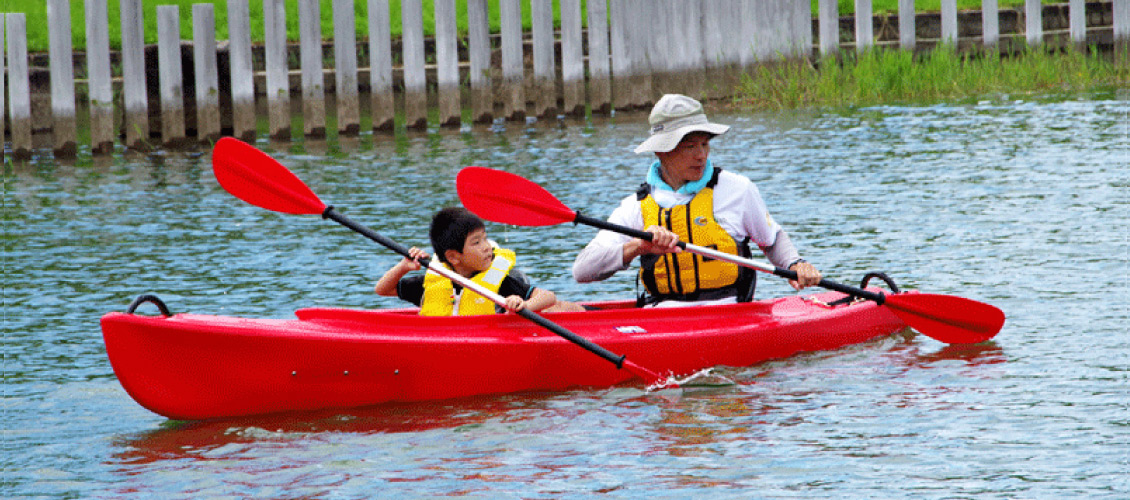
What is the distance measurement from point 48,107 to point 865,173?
8.61m

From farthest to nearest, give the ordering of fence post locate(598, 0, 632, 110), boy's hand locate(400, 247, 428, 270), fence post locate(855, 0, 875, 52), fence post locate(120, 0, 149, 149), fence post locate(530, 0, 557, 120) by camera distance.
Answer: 1. fence post locate(855, 0, 875, 52)
2. fence post locate(598, 0, 632, 110)
3. fence post locate(530, 0, 557, 120)
4. fence post locate(120, 0, 149, 149)
5. boy's hand locate(400, 247, 428, 270)

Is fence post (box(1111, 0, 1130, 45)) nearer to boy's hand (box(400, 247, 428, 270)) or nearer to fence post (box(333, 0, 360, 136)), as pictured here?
fence post (box(333, 0, 360, 136))

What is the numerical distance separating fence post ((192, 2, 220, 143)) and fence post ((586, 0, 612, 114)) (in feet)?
12.1

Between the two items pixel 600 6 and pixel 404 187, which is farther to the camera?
pixel 600 6

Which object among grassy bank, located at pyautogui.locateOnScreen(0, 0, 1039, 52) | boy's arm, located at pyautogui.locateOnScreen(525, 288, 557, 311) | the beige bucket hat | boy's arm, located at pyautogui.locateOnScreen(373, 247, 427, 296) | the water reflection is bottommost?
the water reflection

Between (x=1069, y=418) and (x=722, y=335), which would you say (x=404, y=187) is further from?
(x=1069, y=418)

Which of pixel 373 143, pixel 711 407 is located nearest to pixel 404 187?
pixel 373 143

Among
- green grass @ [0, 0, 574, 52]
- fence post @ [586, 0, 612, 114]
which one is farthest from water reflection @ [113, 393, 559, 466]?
green grass @ [0, 0, 574, 52]

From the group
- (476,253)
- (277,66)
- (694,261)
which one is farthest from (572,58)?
(476,253)

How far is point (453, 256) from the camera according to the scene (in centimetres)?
618

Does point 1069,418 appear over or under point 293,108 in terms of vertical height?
under

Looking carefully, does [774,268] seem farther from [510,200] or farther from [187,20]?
[187,20]

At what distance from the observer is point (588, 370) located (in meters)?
6.27

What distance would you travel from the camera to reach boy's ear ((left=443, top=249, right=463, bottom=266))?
615 cm
